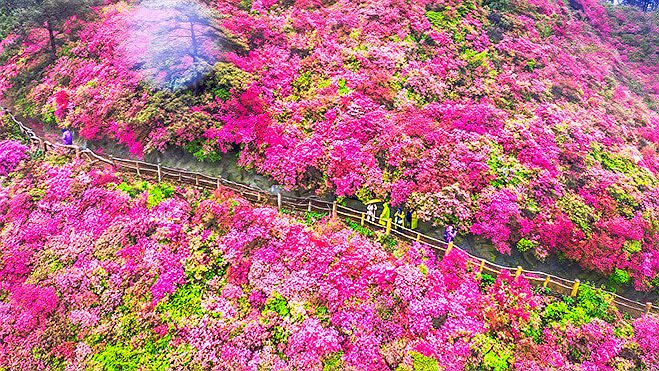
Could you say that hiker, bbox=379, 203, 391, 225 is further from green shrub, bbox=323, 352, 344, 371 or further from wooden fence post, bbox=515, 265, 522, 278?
green shrub, bbox=323, 352, 344, 371

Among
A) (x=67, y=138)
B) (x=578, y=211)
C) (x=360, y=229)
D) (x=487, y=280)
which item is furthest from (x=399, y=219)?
(x=67, y=138)

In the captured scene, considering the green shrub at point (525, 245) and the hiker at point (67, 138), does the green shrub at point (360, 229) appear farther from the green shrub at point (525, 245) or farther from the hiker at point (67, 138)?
the hiker at point (67, 138)

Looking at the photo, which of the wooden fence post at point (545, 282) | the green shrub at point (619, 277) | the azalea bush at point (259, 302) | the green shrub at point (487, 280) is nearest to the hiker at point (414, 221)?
the azalea bush at point (259, 302)

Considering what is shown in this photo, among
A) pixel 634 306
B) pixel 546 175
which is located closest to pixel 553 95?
pixel 546 175

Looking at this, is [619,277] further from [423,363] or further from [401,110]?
[401,110]

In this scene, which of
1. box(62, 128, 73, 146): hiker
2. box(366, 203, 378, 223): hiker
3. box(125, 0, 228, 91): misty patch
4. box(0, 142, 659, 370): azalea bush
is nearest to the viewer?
box(0, 142, 659, 370): azalea bush

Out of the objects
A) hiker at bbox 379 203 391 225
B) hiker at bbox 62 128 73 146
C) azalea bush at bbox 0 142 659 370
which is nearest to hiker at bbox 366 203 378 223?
hiker at bbox 379 203 391 225

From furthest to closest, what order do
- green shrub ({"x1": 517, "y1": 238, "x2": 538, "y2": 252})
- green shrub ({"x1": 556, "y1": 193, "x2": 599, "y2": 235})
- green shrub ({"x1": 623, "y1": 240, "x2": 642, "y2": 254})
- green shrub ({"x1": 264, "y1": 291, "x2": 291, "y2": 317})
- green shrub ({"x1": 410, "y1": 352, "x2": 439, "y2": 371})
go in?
green shrub ({"x1": 556, "y1": 193, "x2": 599, "y2": 235}) → green shrub ({"x1": 623, "y1": 240, "x2": 642, "y2": 254}) → green shrub ({"x1": 517, "y1": 238, "x2": 538, "y2": 252}) → green shrub ({"x1": 264, "y1": 291, "x2": 291, "y2": 317}) → green shrub ({"x1": 410, "y1": 352, "x2": 439, "y2": 371})
